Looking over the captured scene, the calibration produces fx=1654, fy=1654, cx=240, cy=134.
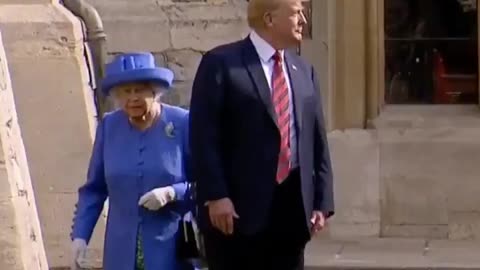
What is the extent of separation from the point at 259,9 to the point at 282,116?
0.39 metres

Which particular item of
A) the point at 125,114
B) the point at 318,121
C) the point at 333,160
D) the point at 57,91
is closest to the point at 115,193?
the point at 125,114

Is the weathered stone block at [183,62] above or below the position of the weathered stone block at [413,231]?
above

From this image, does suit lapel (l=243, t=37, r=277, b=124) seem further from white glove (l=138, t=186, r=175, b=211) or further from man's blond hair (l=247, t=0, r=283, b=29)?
white glove (l=138, t=186, r=175, b=211)

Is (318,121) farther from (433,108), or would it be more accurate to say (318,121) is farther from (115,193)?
(433,108)

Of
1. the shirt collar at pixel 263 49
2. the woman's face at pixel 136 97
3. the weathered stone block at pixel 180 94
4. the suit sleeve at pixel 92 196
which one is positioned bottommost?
the weathered stone block at pixel 180 94

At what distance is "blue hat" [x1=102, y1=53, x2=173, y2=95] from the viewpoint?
585 centimetres

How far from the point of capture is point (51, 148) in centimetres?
902

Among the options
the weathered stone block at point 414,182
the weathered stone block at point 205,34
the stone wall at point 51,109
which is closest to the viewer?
the stone wall at point 51,109

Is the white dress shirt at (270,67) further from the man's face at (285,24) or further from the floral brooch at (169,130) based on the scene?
the floral brooch at (169,130)

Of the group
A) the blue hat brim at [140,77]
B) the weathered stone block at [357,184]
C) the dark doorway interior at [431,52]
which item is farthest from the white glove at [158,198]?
the dark doorway interior at [431,52]

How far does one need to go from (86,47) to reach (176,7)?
3.72 feet

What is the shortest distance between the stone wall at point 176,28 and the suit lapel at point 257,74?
4530 mm

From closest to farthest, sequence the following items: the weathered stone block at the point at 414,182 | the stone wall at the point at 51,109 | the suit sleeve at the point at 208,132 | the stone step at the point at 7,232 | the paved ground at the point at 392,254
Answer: the suit sleeve at the point at 208,132 < the stone step at the point at 7,232 < the stone wall at the point at 51,109 < the paved ground at the point at 392,254 < the weathered stone block at the point at 414,182

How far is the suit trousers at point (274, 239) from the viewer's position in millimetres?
5773
